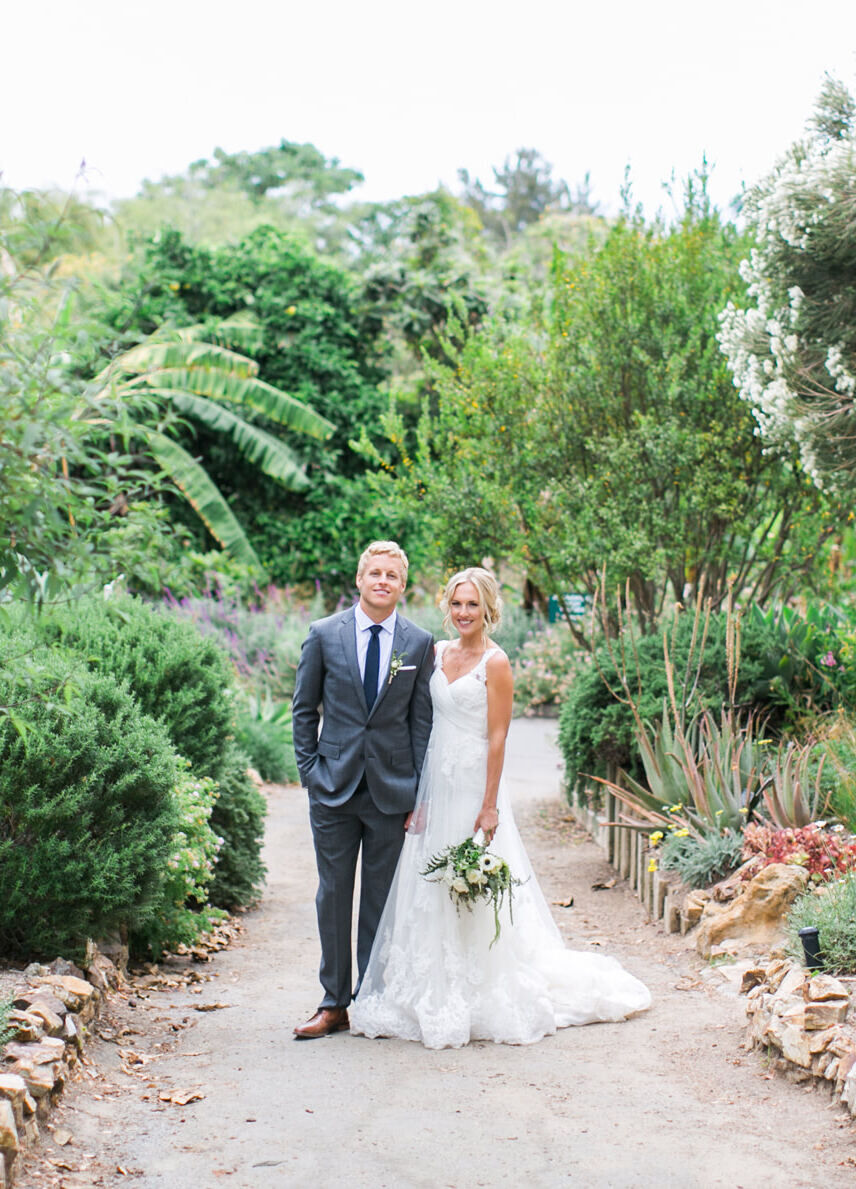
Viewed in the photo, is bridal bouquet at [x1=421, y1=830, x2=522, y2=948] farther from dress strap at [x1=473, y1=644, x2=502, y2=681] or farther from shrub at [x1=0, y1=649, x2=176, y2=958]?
shrub at [x1=0, y1=649, x2=176, y2=958]

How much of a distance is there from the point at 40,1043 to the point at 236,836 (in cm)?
355

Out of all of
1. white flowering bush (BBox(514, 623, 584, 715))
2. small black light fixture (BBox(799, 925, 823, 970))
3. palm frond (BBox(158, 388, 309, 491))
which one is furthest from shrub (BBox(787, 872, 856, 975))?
palm frond (BBox(158, 388, 309, 491))

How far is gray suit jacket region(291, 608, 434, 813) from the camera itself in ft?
17.1

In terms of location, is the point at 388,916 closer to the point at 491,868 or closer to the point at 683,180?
the point at 491,868

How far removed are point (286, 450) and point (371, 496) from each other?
2.02m

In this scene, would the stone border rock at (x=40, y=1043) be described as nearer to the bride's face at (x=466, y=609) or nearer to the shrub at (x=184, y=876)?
the shrub at (x=184, y=876)

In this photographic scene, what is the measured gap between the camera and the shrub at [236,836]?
Answer: 7684 mm

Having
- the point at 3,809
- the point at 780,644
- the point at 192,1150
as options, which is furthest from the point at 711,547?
the point at 192,1150

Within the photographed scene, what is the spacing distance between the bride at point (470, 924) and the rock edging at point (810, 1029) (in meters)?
0.72

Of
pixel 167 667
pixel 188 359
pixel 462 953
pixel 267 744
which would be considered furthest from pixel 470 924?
pixel 188 359

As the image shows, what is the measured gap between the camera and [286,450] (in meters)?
20.7

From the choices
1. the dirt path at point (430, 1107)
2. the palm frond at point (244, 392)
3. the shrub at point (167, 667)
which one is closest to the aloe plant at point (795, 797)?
the dirt path at point (430, 1107)

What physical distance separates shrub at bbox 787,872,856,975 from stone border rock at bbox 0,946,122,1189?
10.1ft

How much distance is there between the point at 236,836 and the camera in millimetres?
7840
